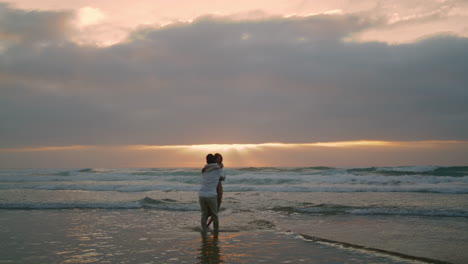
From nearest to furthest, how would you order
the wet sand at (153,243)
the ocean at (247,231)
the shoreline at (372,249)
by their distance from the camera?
the shoreline at (372,249) < the wet sand at (153,243) < the ocean at (247,231)

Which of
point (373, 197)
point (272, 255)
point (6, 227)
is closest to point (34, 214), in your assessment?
point (6, 227)

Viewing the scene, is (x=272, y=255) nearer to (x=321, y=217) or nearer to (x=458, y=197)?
(x=321, y=217)

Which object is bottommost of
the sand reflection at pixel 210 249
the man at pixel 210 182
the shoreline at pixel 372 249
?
the shoreline at pixel 372 249

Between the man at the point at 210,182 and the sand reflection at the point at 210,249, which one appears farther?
the man at the point at 210,182

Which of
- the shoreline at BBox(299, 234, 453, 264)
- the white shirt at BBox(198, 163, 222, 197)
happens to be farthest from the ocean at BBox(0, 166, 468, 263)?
the white shirt at BBox(198, 163, 222, 197)

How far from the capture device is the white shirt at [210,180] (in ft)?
28.1

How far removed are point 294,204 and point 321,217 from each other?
2.89 meters

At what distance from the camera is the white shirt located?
28.1ft

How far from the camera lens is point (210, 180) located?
8633mm

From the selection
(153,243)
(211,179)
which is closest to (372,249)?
(211,179)

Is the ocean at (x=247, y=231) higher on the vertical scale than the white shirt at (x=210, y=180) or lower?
lower

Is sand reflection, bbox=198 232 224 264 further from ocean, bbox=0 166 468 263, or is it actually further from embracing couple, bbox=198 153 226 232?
embracing couple, bbox=198 153 226 232

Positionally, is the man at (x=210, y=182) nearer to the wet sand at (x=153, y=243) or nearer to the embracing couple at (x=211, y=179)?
the embracing couple at (x=211, y=179)

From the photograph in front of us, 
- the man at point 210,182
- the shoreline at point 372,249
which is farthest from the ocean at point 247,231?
the man at point 210,182
